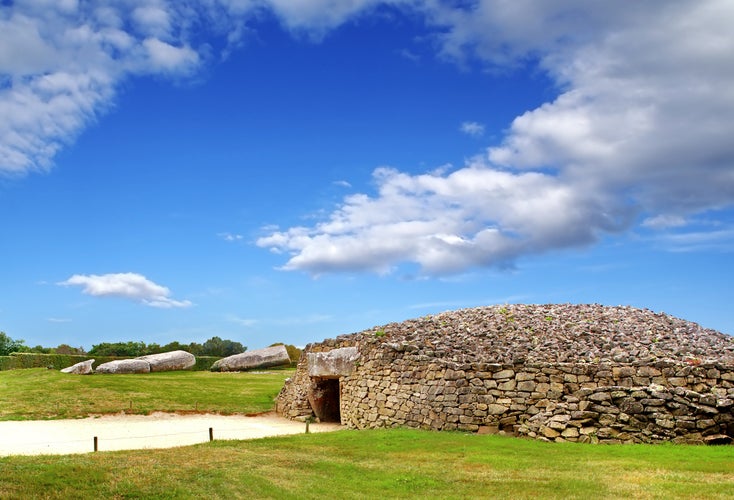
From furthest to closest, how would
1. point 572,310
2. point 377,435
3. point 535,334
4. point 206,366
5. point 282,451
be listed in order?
point 206,366 < point 572,310 < point 535,334 < point 377,435 < point 282,451

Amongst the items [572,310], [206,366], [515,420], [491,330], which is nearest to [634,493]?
[515,420]

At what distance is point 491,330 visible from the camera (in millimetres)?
22922

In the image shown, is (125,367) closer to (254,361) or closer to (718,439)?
(254,361)

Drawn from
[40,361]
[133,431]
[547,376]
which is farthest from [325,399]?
[40,361]

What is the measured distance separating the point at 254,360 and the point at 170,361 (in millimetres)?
6160

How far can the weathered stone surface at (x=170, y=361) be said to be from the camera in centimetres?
4421

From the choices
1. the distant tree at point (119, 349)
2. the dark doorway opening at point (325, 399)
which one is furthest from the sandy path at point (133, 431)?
the distant tree at point (119, 349)

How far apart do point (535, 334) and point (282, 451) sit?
34.2 feet

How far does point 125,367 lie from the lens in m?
42.3

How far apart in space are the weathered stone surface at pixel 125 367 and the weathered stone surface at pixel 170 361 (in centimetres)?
81

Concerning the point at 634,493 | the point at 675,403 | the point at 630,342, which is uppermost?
the point at 630,342

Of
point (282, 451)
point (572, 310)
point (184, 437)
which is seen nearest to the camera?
point (282, 451)

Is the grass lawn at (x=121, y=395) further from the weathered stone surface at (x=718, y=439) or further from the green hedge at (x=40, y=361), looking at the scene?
the weathered stone surface at (x=718, y=439)

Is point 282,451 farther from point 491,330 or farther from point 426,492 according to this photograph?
point 491,330
